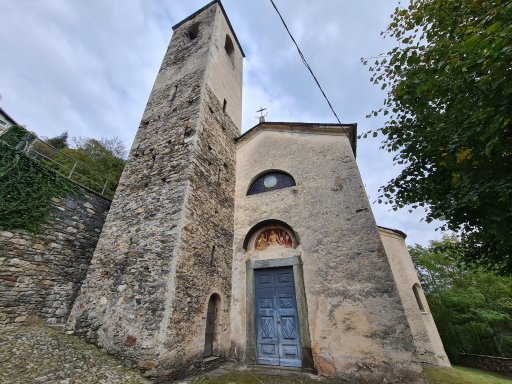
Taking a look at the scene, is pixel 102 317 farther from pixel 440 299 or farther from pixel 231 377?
pixel 440 299

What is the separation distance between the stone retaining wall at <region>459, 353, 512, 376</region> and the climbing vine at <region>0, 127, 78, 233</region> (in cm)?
1603

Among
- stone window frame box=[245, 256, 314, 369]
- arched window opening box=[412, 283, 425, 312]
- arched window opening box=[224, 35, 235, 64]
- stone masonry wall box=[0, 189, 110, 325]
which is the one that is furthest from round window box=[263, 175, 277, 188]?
arched window opening box=[224, 35, 235, 64]

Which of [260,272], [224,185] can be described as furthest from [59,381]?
[224,185]

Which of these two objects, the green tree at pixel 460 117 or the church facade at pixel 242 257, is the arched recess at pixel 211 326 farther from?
the green tree at pixel 460 117

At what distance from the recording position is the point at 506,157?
4078mm

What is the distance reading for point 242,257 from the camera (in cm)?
723

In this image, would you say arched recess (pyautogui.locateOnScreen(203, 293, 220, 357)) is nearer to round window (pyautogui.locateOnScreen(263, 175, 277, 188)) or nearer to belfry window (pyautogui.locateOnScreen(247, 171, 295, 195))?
belfry window (pyautogui.locateOnScreen(247, 171, 295, 195))

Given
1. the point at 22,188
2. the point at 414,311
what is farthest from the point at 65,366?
the point at 414,311

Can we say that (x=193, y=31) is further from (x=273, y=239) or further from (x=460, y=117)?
(x=460, y=117)

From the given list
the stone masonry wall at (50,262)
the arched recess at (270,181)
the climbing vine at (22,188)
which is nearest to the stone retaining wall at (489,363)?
Answer: the arched recess at (270,181)

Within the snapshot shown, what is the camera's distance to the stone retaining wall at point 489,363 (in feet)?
29.6

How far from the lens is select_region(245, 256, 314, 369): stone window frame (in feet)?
18.6

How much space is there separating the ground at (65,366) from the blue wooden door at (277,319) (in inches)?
20.5

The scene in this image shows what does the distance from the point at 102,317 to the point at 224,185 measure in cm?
456
